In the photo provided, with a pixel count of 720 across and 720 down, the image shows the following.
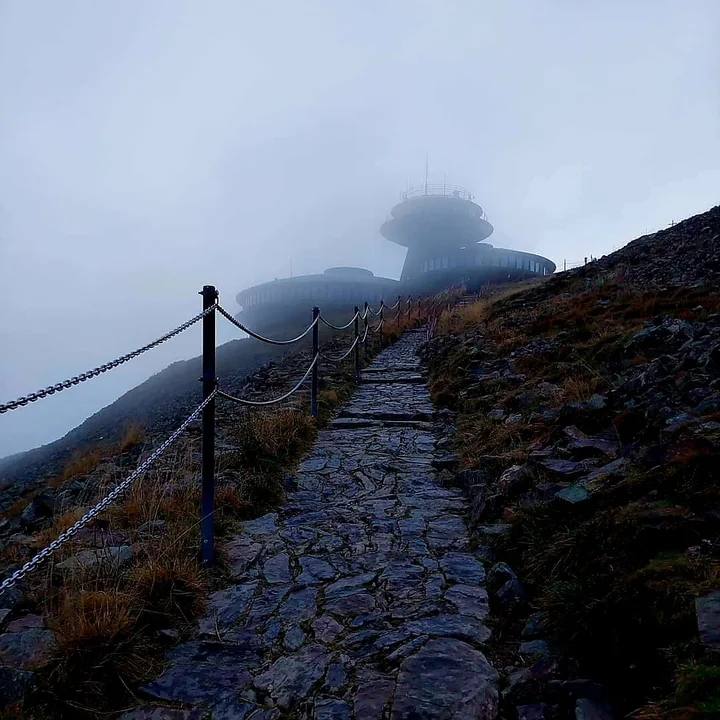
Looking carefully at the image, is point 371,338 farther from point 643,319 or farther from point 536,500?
point 536,500

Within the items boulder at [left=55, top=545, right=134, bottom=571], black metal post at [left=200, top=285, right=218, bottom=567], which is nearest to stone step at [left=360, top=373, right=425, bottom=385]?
black metal post at [left=200, top=285, right=218, bottom=567]

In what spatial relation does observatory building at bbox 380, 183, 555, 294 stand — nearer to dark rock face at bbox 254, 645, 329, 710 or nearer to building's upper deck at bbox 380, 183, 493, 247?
building's upper deck at bbox 380, 183, 493, 247

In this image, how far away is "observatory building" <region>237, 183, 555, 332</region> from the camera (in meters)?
46.3

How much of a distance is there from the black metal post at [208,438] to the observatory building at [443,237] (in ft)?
151

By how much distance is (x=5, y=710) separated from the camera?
1.88m

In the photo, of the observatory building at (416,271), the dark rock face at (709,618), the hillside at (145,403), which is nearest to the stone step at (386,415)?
the dark rock face at (709,618)

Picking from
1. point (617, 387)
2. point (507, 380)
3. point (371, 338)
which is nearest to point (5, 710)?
point (617, 387)

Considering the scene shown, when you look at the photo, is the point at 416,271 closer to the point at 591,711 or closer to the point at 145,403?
the point at 145,403

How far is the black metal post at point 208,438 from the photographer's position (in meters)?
3.19

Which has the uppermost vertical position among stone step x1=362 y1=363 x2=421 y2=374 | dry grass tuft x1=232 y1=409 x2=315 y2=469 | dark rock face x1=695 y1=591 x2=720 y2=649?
stone step x1=362 y1=363 x2=421 y2=374

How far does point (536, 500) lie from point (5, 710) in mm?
2797

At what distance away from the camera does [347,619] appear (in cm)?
265

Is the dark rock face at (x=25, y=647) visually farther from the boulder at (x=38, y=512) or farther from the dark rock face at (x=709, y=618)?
the boulder at (x=38, y=512)

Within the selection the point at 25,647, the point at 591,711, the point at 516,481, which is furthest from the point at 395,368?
the point at 591,711
